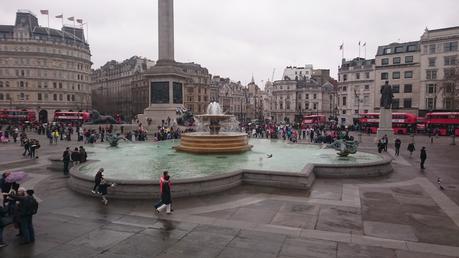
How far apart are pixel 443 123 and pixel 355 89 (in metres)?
36.0

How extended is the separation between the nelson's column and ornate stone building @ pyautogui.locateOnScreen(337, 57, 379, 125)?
4820cm

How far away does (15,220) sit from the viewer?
804 centimetres

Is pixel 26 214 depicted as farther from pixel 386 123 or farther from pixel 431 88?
pixel 431 88

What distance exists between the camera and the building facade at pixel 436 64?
61.7 metres

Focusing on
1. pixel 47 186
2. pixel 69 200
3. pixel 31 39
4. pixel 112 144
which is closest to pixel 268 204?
pixel 69 200

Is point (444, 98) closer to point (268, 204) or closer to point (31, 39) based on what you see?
point (268, 204)

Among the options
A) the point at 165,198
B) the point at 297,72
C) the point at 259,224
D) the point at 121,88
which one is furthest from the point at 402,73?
the point at 121,88

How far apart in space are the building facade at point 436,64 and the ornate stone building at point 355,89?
12.0 meters

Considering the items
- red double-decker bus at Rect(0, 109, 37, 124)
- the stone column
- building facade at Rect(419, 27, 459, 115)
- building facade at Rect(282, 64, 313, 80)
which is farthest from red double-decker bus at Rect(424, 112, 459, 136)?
building facade at Rect(282, 64, 313, 80)

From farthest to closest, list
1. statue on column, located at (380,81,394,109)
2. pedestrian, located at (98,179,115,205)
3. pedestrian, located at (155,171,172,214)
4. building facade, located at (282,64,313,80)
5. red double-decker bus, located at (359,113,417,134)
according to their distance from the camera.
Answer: building facade, located at (282,64,313,80) < red double-decker bus, located at (359,113,417,134) < statue on column, located at (380,81,394,109) < pedestrian, located at (98,179,115,205) < pedestrian, located at (155,171,172,214)

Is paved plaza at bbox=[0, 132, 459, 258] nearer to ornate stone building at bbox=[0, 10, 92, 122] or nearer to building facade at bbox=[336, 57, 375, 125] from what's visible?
building facade at bbox=[336, 57, 375, 125]

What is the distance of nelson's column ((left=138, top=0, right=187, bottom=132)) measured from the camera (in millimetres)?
45438

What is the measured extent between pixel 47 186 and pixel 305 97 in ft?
323

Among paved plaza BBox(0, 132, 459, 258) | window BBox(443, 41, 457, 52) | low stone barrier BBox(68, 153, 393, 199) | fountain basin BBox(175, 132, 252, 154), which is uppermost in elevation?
window BBox(443, 41, 457, 52)
